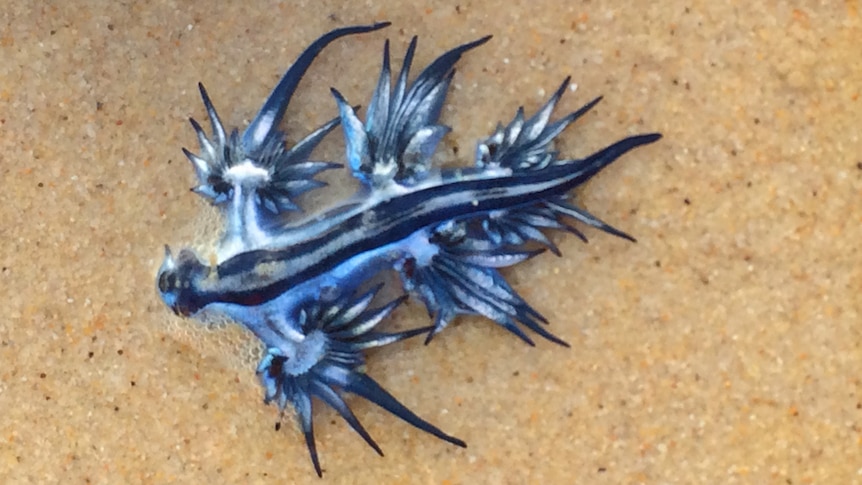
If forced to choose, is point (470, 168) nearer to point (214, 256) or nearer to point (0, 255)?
point (214, 256)

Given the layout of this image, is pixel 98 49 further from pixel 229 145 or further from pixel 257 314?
pixel 257 314

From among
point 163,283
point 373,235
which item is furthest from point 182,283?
point 373,235

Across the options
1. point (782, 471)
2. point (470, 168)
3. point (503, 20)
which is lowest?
point (782, 471)

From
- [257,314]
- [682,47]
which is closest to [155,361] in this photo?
[257,314]

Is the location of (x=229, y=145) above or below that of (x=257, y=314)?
above

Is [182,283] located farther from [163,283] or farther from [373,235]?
[373,235]
